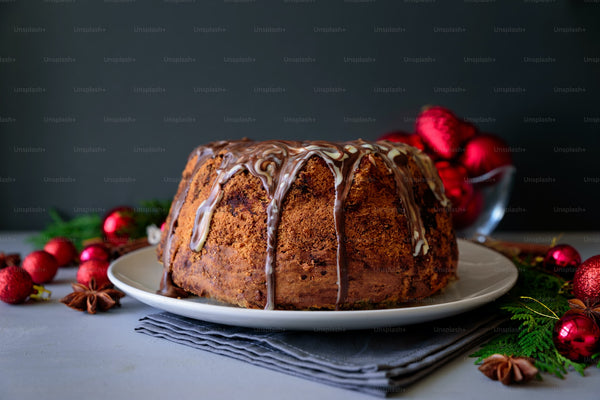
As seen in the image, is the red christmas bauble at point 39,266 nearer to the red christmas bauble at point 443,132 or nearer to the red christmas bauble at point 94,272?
the red christmas bauble at point 94,272

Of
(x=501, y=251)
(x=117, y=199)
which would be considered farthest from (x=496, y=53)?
(x=117, y=199)

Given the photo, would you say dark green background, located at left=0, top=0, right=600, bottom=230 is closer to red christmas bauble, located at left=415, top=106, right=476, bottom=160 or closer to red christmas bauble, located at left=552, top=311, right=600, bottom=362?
red christmas bauble, located at left=415, top=106, right=476, bottom=160

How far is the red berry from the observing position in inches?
54.2

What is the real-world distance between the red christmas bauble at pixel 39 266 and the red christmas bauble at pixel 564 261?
150 centimetres

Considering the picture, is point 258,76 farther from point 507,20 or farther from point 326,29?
point 507,20

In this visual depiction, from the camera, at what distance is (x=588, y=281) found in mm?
1195

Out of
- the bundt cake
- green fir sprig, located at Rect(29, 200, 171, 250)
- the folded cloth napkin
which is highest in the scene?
the bundt cake

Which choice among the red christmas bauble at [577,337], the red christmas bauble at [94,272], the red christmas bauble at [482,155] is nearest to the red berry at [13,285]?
the red christmas bauble at [94,272]

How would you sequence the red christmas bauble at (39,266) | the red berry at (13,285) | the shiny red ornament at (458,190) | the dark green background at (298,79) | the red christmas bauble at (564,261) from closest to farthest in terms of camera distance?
the red berry at (13,285), the red christmas bauble at (564,261), the red christmas bauble at (39,266), the shiny red ornament at (458,190), the dark green background at (298,79)

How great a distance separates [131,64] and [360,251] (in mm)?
1798

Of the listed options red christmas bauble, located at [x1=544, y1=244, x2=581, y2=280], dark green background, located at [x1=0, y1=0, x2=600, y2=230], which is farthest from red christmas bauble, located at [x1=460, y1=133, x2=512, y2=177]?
red christmas bauble, located at [x1=544, y1=244, x2=581, y2=280]

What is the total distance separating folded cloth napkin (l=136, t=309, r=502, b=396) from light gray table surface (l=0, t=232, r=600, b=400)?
2 centimetres

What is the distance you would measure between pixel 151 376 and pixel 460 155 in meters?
1.52

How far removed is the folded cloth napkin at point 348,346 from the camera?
0.88 metres
